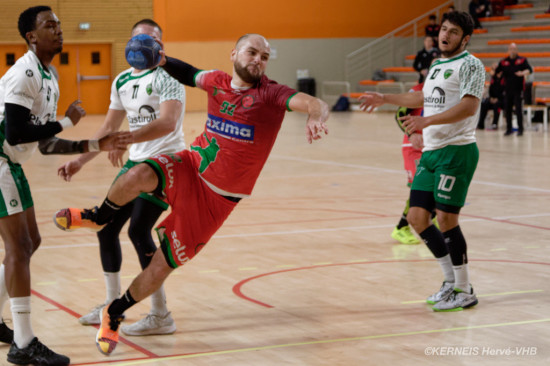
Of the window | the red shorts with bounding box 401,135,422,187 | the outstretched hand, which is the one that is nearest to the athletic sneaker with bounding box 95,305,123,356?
the outstretched hand

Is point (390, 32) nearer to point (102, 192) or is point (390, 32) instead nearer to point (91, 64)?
point (91, 64)

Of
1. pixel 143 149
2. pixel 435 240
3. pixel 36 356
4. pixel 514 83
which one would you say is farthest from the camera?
pixel 514 83

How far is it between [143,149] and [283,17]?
91.1 feet

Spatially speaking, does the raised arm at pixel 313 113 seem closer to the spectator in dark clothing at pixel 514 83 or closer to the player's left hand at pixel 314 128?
the player's left hand at pixel 314 128

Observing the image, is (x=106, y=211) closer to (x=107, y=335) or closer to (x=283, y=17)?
(x=107, y=335)

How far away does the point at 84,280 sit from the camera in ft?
23.2

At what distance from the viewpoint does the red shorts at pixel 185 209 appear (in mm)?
5059

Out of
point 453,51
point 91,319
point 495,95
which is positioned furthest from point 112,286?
point 495,95

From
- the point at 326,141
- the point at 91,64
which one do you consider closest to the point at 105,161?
the point at 326,141

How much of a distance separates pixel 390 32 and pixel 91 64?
41.5 ft

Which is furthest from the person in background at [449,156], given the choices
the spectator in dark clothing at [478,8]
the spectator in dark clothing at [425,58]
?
the spectator in dark clothing at [478,8]

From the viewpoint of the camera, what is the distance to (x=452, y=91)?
609 cm

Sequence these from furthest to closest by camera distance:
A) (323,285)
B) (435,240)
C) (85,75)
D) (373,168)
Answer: (85,75), (373,168), (323,285), (435,240)

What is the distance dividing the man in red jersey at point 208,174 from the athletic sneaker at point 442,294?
183 cm
